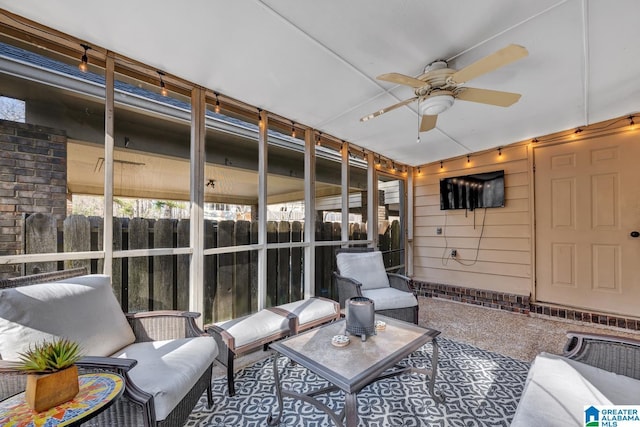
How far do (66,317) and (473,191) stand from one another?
17.8 ft

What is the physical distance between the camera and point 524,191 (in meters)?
4.37

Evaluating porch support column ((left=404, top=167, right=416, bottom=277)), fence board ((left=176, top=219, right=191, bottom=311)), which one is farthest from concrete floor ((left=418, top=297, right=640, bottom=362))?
fence board ((left=176, top=219, right=191, bottom=311))

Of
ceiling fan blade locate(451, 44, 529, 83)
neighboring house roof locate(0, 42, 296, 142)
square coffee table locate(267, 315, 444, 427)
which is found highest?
neighboring house roof locate(0, 42, 296, 142)

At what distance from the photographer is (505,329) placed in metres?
3.58

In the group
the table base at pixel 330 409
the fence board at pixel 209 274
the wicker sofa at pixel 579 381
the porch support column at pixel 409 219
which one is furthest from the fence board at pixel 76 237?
the porch support column at pixel 409 219

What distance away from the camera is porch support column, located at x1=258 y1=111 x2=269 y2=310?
10.8 ft

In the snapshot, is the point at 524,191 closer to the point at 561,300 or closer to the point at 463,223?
the point at 463,223

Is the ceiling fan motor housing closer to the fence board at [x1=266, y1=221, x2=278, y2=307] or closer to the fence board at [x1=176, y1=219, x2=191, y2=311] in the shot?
the fence board at [x1=266, y1=221, x2=278, y2=307]

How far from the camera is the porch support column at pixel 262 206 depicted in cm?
329

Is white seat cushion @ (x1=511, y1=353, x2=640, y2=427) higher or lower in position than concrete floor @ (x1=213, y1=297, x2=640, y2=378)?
higher

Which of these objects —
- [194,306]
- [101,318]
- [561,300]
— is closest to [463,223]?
[561,300]

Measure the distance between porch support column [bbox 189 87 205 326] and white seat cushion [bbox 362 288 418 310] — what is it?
1.89m

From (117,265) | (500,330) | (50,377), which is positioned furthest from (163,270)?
(500,330)

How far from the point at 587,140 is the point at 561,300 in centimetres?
233
